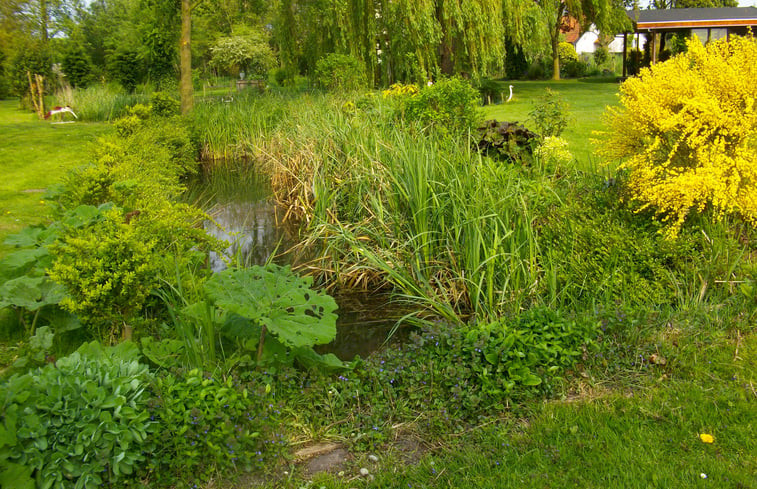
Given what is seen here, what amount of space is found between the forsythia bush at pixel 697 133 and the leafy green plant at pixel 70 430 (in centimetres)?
361

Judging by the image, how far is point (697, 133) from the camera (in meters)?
4.53

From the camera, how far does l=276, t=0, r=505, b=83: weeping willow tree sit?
1470cm

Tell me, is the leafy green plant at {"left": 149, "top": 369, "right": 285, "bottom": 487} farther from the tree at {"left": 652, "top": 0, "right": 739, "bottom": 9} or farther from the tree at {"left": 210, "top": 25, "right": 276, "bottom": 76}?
the tree at {"left": 652, "top": 0, "right": 739, "bottom": 9}

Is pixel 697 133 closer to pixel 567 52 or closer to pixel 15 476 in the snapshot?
pixel 15 476

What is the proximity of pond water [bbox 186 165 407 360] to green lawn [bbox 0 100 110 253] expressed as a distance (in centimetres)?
181

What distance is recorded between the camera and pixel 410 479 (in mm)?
2611

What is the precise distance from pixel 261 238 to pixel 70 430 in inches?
182

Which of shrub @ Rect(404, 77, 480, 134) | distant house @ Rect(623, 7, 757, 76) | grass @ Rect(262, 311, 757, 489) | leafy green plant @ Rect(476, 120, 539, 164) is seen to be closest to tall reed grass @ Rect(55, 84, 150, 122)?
shrub @ Rect(404, 77, 480, 134)

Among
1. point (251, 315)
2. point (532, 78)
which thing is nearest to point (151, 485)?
point (251, 315)

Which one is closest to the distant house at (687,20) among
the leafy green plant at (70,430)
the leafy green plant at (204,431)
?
the leafy green plant at (204,431)

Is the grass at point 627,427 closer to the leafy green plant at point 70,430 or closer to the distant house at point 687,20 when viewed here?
the leafy green plant at point 70,430

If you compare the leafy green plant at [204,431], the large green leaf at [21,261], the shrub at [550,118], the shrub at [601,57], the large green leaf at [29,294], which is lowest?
the leafy green plant at [204,431]

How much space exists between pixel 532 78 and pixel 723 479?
3311cm

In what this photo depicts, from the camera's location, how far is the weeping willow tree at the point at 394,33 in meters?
14.7
